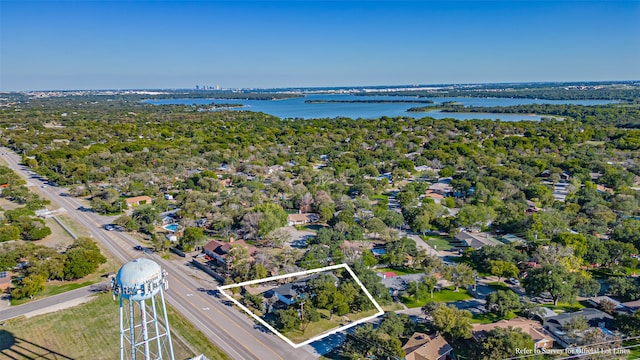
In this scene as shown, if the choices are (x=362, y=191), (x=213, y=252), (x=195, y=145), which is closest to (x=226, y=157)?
(x=195, y=145)

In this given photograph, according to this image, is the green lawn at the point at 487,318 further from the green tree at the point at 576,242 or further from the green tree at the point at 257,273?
the green tree at the point at 257,273

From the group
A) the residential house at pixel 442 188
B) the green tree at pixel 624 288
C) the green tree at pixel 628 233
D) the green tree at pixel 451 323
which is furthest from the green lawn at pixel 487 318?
the residential house at pixel 442 188

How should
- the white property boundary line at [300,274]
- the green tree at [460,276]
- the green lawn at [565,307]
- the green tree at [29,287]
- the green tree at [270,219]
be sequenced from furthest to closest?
the green tree at [270,219], the green tree at [460,276], the green tree at [29,287], the green lawn at [565,307], the white property boundary line at [300,274]

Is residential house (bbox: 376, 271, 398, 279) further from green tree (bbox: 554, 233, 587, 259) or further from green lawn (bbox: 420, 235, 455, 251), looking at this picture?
green tree (bbox: 554, 233, 587, 259)

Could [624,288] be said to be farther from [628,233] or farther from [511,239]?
[511,239]

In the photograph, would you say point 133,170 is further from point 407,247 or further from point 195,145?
point 407,247

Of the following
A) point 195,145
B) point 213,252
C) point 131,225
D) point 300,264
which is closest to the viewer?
point 300,264
